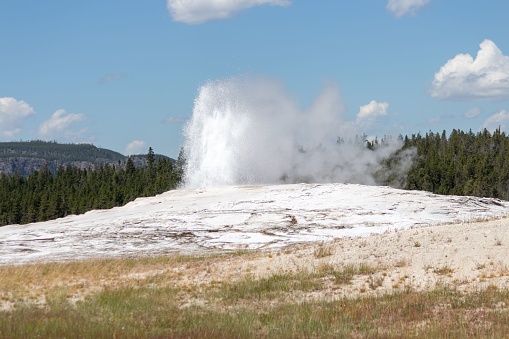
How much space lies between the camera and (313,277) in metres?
21.8

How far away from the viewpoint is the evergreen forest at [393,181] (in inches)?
4139

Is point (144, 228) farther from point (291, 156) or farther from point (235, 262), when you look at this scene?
point (291, 156)

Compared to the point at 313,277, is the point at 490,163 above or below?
above

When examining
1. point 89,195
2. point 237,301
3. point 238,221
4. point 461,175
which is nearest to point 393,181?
point 461,175

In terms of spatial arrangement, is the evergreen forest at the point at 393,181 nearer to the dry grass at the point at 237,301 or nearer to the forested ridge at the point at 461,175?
the forested ridge at the point at 461,175

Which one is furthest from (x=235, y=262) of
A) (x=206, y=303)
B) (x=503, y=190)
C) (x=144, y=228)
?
(x=503, y=190)

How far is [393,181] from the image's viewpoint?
10325cm

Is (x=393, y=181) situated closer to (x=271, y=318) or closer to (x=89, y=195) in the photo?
(x=89, y=195)

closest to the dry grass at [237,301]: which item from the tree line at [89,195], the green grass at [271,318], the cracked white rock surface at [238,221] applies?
the green grass at [271,318]

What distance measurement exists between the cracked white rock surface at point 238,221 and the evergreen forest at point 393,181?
43.8 metres

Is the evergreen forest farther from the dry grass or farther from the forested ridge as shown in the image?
the dry grass

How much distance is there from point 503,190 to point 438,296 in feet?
318

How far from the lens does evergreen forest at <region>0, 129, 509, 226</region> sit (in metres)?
105

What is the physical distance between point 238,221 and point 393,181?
67.0 meters
